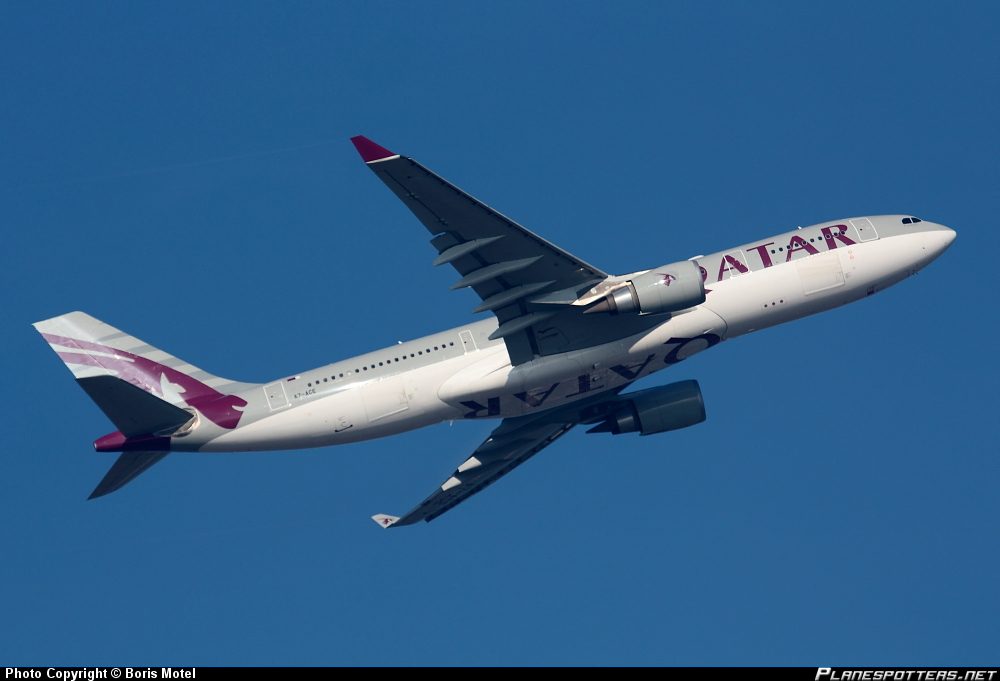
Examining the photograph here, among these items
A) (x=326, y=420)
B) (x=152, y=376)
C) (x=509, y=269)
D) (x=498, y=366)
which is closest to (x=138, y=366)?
(x=152, y=376)

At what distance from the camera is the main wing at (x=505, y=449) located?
4709 cm

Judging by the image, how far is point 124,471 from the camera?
1667 inches

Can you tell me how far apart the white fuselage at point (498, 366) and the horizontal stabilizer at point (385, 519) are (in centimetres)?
863

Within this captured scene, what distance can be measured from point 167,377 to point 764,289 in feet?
81.7

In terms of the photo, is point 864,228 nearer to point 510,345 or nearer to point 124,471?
point 510,345

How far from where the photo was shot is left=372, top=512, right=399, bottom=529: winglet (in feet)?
164

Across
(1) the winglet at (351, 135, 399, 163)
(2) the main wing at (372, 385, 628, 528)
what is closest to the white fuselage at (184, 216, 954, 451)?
(2) the main wing at (372, 385, 628, 528)

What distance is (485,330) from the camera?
43.0m

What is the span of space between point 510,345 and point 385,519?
1329 centimetres

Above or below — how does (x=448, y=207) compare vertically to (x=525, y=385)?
above

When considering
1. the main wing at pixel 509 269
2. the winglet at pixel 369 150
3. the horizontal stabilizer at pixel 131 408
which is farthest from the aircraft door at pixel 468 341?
the horizontal stabilizer at pixel 131 408

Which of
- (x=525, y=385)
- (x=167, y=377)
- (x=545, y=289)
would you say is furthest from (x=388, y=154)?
(x=167, y=377)
